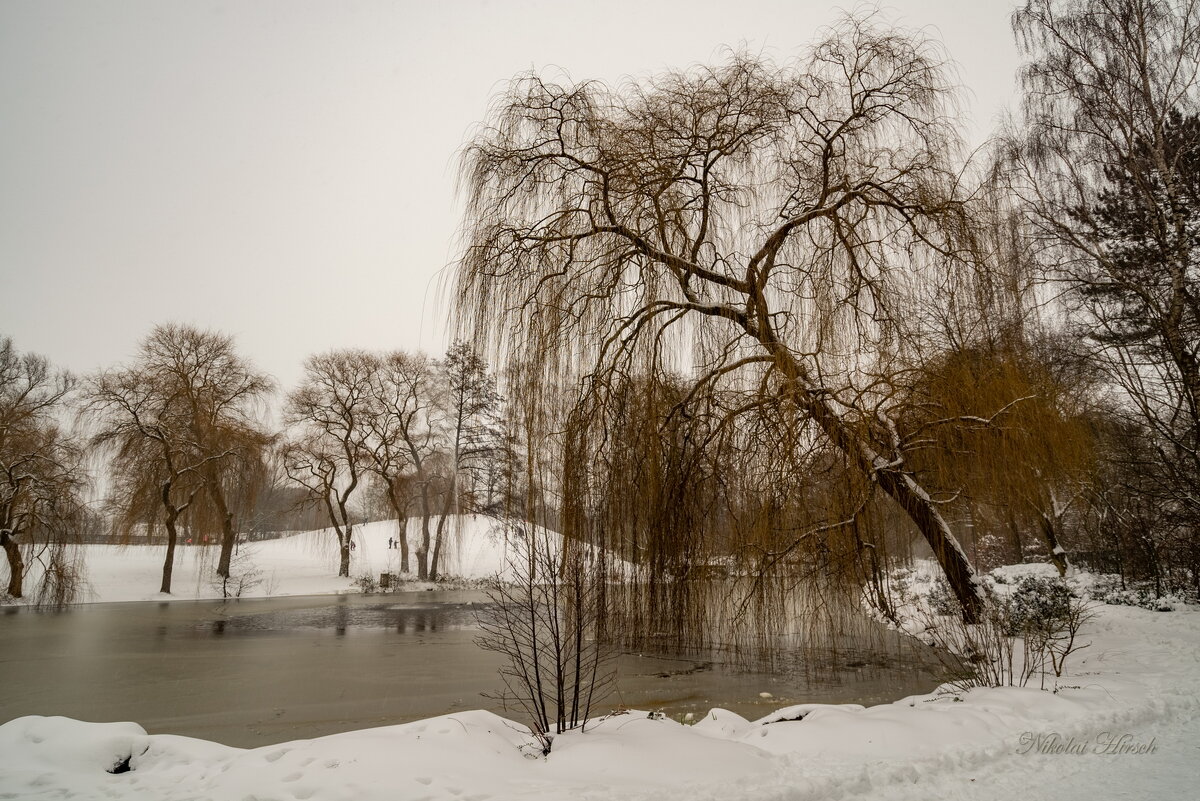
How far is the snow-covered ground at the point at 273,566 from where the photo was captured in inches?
761

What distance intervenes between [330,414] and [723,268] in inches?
808

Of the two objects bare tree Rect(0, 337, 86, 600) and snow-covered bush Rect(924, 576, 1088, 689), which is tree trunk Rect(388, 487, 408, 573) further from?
snow-covered bush Rect(924, 576, 1088, 689)

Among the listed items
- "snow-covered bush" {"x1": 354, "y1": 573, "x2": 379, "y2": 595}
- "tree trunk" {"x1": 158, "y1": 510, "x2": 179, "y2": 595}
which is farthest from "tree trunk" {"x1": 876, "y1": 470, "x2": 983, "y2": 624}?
"tree trunk" {"x1": 158, "y1": 510, "x2": 179, "y2": 595}

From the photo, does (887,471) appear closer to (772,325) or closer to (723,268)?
(772,325)

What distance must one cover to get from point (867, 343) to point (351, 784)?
5.38 metres

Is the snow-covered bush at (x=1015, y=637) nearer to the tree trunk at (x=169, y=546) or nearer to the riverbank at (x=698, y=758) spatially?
the riverbank at (x=698, y=758)

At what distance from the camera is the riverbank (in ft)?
11.1

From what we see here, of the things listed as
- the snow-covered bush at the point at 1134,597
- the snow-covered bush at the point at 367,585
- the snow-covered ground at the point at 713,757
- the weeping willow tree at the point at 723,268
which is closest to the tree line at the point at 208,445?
the snow-covered bush at the point at 367,585

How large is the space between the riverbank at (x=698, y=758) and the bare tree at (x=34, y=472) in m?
14.0

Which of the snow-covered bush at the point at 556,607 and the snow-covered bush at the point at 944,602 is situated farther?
the snow-covered bush at the point at 944,602

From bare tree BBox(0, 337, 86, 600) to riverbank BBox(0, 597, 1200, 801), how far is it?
45.9 feet

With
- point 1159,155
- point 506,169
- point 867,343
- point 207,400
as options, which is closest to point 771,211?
point 867,343

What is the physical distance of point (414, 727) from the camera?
4.48 meters

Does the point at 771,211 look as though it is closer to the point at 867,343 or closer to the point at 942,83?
the point at 867,343
